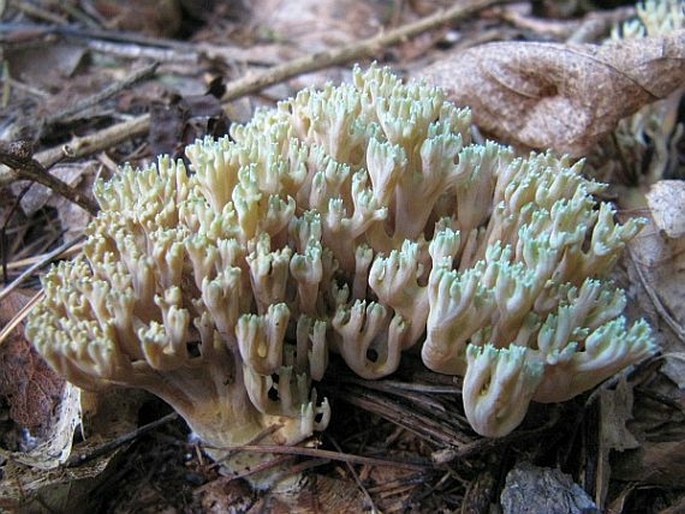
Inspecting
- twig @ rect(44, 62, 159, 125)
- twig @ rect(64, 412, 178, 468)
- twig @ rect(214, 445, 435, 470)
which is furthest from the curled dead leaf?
twig @ rect(44, 62, 159, 125)

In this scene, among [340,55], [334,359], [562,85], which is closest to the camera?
[334,359]

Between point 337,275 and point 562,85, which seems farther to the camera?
point 562,85

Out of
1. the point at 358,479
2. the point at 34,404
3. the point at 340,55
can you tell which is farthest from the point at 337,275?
the point at 340,55

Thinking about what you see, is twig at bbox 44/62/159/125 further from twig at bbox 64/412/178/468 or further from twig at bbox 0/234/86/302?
twig at bbox 64/412/178/468

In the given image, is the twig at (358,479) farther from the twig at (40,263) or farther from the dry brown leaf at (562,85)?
the dry brown leaf at (562,85)

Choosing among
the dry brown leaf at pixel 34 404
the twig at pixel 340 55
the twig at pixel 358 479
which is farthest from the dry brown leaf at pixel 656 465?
the twig at pixel 340 55

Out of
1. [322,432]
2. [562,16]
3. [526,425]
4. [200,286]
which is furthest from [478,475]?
[562,16]

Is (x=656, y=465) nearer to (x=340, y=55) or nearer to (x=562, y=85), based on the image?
(x=562, y=85)
